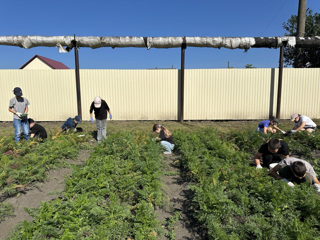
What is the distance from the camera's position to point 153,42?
9281 millimetres

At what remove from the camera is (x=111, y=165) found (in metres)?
4.29

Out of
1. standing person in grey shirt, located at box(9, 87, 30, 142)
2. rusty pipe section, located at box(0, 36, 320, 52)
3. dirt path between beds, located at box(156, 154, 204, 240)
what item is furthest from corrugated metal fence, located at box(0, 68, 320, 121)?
dirt path between beds, located at box(156, 154, 204, 240)

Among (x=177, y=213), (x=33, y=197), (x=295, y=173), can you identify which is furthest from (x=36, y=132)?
(x=295, y=173)

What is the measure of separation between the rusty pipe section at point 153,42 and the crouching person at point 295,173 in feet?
21.8

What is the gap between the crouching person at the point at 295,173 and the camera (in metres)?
3.73

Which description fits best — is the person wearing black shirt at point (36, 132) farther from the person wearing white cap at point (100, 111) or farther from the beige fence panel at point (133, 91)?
the beige fence panel at point (133, 91)

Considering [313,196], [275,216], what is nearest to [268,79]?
[313,196]

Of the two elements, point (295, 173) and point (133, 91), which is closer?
point (295, 173)

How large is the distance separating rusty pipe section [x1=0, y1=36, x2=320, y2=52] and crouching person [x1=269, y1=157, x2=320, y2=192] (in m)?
6.65

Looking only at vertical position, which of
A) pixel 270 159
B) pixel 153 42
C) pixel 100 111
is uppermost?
pixel 153 42

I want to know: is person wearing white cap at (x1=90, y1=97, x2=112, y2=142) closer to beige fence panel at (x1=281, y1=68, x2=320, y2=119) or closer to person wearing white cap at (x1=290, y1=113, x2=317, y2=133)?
person wearing white cap at (x1=290, y1=113, x2=317, y2=133)

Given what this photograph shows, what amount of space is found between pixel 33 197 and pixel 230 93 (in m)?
8.80

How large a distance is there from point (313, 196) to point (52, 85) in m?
10.1

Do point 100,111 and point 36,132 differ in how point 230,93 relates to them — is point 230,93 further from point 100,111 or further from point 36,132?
point 36,132
